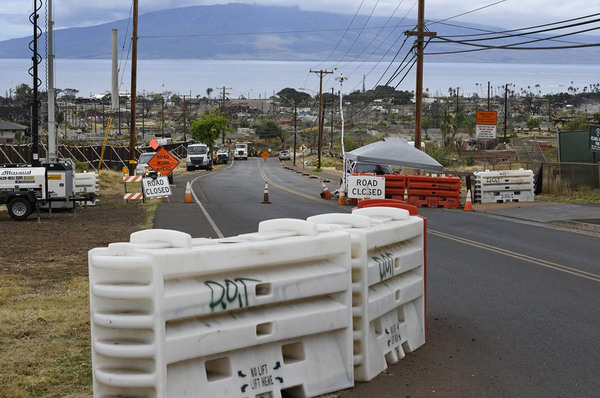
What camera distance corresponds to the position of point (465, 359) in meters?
7.63

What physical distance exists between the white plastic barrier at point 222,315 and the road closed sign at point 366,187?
23736 mm

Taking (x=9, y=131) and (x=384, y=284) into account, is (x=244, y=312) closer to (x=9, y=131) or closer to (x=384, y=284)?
(x=384, y=284)

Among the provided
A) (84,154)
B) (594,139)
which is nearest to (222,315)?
(594,139)

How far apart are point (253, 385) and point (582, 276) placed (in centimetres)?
855

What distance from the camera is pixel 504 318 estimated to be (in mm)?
9484

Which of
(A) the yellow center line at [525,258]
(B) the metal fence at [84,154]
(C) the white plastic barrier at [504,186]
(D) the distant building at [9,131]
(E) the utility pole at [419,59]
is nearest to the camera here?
(A) the yellow center line at [525,258]

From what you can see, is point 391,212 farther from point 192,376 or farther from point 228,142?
point 228,142

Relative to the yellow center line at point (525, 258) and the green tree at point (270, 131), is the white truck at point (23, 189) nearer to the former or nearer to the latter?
the yellow center line at point (525, 258)

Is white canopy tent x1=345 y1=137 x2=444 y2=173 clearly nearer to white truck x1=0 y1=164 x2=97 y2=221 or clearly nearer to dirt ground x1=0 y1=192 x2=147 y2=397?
dirt ground x1=0 y1=192 x2=147 y2=397

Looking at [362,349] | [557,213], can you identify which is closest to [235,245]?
[362,349]

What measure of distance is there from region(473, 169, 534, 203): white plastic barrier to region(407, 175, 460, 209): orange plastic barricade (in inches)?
51.6

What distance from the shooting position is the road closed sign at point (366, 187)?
3030 centimetres

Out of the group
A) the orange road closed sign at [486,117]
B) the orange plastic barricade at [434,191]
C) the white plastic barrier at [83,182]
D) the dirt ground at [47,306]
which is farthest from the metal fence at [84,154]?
the dirt ground at [47,306]

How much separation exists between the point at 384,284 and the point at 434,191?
23.3 m
